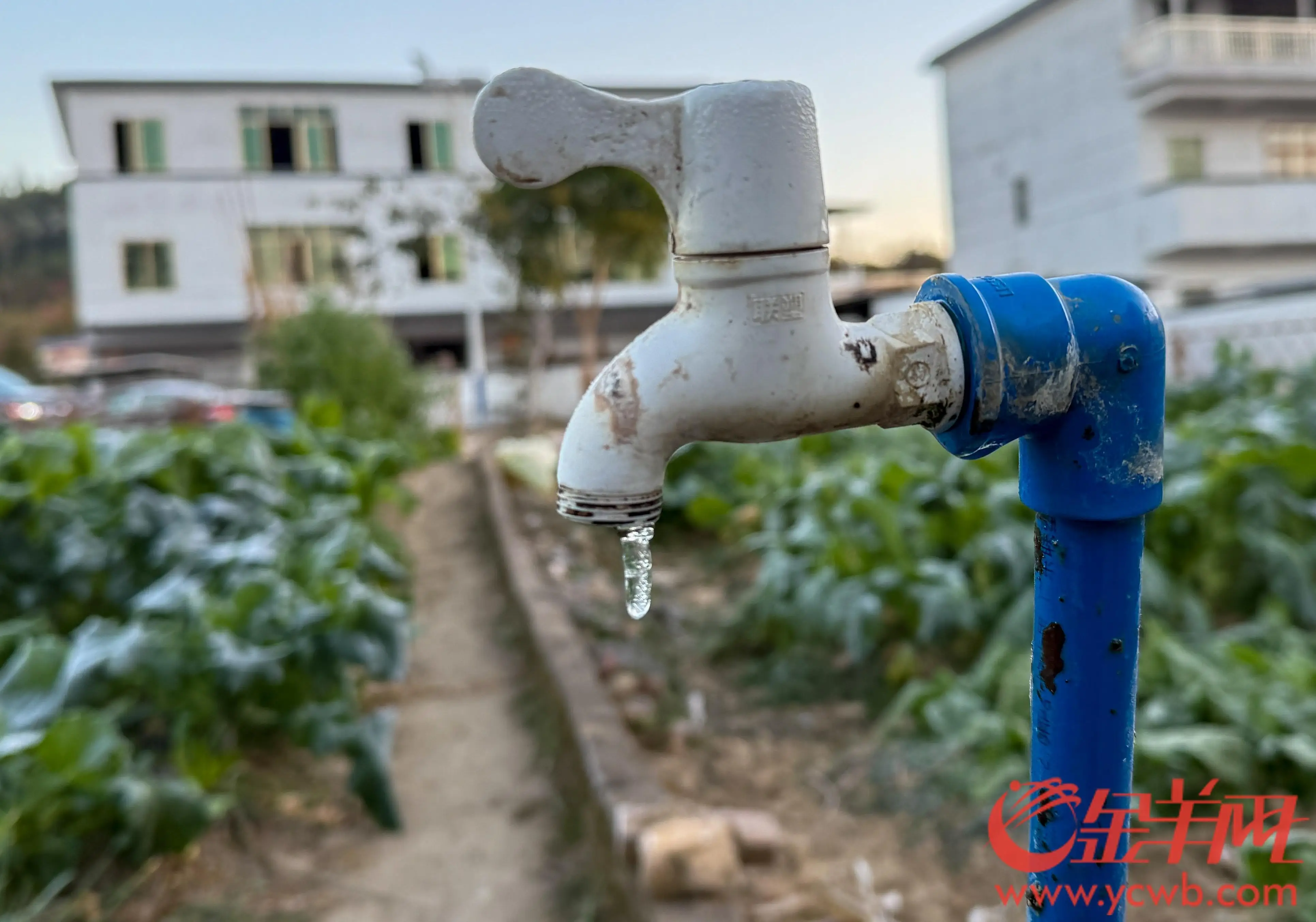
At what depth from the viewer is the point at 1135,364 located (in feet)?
2.97

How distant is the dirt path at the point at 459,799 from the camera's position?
2605 mm

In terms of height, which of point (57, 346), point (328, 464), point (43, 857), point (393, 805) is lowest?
point (393, 805)

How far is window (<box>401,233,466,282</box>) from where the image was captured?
21359 millimetres

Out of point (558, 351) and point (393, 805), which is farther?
point (558, 351)

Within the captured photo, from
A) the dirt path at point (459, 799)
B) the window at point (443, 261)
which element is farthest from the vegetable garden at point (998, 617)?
the window at point (443, 261)

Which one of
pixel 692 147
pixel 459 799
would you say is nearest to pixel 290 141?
pixel 459 799

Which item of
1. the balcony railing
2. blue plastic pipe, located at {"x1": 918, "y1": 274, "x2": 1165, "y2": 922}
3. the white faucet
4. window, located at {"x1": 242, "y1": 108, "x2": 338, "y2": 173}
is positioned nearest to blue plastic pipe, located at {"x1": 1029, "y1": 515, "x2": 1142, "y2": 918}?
blue plastic pipe, located at {"x1": 918, "y1": 274, "x2": 1165, "y2": 922}

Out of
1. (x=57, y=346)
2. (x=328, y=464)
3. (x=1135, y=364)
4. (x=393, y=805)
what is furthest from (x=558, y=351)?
(x=1135, y=364)

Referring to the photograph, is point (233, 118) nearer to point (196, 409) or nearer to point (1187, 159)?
point (196, 409)

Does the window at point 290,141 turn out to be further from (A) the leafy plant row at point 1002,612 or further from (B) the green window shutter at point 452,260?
(A) the leafy plant row at point 1002,612

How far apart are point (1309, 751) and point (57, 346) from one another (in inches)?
1007

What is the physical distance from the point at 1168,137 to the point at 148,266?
18.9 meters

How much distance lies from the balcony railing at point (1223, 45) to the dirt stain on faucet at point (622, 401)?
18875mm

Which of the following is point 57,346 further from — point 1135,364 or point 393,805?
point 1135,364
